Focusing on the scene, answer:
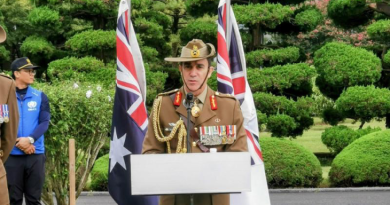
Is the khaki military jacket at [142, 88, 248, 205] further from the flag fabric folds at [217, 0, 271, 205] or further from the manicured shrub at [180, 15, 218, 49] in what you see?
the manicured shrub at [180, 15, 218, 49]

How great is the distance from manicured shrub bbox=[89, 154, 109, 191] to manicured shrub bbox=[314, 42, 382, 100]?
5.72m

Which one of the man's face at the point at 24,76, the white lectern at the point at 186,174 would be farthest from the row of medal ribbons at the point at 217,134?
the man's face at the point at 24,76

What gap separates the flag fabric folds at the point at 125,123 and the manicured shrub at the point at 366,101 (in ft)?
35.6

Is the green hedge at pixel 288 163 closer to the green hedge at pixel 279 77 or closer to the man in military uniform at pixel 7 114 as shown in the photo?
the green hedge at pixel 279 77

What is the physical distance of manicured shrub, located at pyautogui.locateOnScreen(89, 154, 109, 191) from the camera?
15812mm

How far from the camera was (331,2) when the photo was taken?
836 inches

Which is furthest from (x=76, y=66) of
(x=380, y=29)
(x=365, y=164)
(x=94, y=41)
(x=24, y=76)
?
(x=24, y=76)

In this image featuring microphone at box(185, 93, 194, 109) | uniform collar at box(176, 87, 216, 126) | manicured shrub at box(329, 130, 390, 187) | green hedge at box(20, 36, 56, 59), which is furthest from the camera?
green hedge at box(20, 36, 56, 59)

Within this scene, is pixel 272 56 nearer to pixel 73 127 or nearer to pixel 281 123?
pixel 281 123

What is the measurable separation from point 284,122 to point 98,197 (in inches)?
197

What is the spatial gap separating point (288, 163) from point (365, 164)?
1.31m

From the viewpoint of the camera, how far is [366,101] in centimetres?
1875

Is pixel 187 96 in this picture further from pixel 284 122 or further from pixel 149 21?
pixel 149 21

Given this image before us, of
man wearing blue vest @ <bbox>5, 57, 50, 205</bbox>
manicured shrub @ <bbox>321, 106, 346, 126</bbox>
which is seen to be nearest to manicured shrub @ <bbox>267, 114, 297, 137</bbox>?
manicured shrub @ <bbox>321, 106, 346, 126</bbox>
